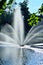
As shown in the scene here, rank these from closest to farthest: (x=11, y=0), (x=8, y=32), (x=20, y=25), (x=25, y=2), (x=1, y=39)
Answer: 1. (x=11, y=0)
2. (x=20, y=25)
3. (x=1, y=39)
4. (x=8, y=32)
5. (x=25, y=2)

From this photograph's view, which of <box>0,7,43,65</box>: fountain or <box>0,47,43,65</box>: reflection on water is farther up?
<box>0,47,43,65</box>: reflection on water

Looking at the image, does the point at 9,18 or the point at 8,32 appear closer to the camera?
the point at 8,32

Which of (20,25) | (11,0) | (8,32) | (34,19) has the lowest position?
(8,32)

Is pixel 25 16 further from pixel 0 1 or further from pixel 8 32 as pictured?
pixel 0 1

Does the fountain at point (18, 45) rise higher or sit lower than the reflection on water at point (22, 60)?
lower

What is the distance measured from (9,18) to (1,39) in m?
15.1

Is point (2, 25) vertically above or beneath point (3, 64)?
beneath

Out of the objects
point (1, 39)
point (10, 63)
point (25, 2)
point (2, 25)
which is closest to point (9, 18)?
point (2, 25)

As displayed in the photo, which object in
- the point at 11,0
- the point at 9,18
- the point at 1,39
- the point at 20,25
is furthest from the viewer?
the point at 9,18

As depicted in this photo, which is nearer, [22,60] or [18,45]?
[22,60]

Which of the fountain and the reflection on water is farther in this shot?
the fountain

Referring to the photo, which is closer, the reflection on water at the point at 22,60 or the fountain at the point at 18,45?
the reflection on water at the point at 22,60

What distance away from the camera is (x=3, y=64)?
15.3 meters

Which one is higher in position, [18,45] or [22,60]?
[22,60]
